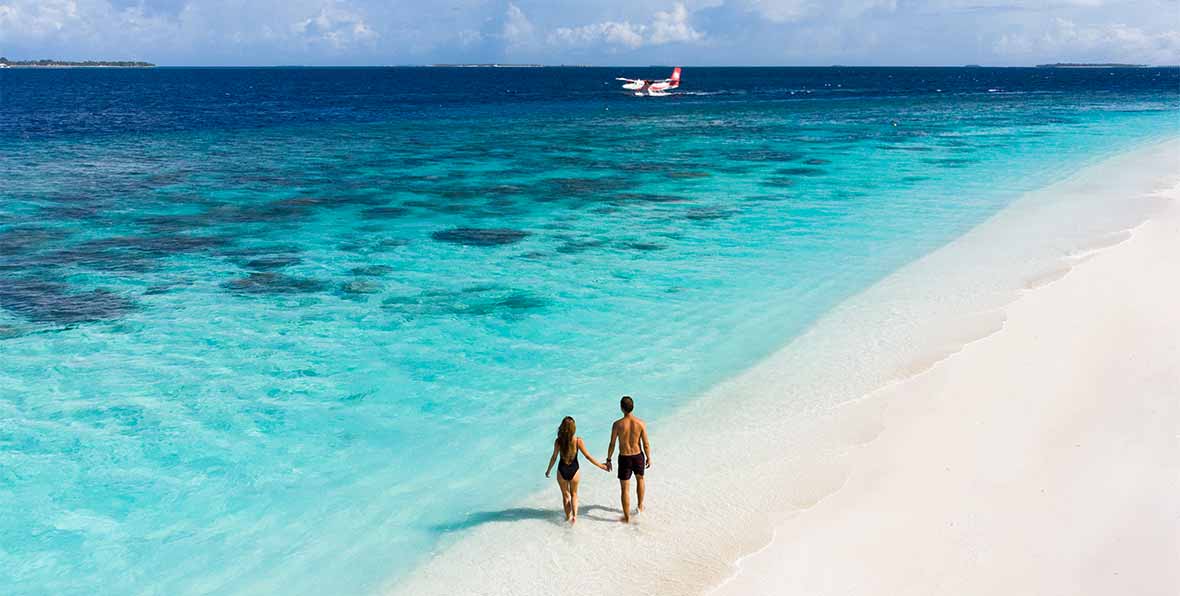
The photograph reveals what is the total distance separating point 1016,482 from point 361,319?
13.6 m

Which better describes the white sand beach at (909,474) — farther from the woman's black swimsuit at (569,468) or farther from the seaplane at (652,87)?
the seaplane at (652,87)

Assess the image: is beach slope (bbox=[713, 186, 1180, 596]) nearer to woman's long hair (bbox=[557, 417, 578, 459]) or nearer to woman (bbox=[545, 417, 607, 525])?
woman (bbox=[545, 417, 607, 525])

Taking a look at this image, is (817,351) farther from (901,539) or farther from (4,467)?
(4,467)

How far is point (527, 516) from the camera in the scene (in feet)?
36.1

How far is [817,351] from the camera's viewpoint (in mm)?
16359

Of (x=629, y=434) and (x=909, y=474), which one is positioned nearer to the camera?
(x=629, y=434)

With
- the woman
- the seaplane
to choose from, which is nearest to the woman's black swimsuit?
the woman

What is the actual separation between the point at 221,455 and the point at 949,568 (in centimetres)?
1051

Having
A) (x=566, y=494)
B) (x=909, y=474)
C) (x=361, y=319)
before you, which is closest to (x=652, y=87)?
(x=361, y=319)

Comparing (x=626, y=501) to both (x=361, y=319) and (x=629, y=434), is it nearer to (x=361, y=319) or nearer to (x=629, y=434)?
(x=629, y=434)

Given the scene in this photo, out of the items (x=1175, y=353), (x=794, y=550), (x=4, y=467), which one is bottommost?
(x=4, y=467)

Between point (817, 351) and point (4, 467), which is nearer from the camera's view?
point (4, 467)

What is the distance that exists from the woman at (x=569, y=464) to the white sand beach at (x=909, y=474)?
0.28 meters

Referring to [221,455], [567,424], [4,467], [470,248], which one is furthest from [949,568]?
[470,248]
